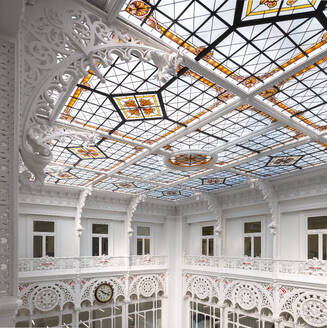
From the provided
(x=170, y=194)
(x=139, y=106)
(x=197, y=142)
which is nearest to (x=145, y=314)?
(x=170, y=194)

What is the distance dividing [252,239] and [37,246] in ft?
38.9

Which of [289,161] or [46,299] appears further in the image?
[46,299]

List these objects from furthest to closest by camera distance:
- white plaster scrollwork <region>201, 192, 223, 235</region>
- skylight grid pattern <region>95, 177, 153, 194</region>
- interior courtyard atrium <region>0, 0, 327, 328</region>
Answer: white plaster scrollwork <region>201, 192, 223, 235</region> < skylight grid pattern <region>95, 177, 153, 194</region> < interior courtyard atrium <region>0, 0, 327, 328</region>

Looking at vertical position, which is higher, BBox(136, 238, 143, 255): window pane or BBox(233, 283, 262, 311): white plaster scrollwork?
BBox(136, 238, 143, 255): window pane

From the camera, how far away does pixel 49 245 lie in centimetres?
1716

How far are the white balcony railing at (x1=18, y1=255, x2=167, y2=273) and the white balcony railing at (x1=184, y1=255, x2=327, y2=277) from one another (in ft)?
8.71

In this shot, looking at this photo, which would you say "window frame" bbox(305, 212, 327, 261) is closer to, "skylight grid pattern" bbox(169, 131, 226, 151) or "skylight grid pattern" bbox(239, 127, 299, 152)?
"skylight grid pattern" bbox(239, 127, 299, 152)

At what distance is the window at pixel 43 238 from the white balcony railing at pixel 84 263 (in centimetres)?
109

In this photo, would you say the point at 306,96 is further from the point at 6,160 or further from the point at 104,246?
the point at 104,246

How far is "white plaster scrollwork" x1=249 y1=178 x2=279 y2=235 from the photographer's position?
1495 cm

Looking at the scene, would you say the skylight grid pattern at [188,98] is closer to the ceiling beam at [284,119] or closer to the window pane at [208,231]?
the ceiling beam at [284,119]

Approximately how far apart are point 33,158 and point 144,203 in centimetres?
1727

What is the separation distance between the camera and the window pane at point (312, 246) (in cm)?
1403

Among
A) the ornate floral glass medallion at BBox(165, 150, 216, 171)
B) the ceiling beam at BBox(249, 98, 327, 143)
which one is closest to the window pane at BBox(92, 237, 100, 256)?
the ornate floral glass medallion at BBox(165, 150, 216, 171)
